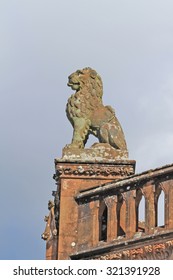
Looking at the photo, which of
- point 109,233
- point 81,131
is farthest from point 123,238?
point 81,131

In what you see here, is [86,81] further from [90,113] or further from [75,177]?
[75,177]

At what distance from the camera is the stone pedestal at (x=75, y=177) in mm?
26719

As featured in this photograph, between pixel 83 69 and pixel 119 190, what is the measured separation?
108 inches

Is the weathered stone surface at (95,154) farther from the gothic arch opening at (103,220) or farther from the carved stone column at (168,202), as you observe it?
the carved stone column at (168,202)

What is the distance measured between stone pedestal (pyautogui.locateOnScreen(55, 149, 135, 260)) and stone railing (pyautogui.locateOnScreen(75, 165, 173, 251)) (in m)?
0.19

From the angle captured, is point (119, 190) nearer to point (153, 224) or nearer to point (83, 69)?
point (153, 224)

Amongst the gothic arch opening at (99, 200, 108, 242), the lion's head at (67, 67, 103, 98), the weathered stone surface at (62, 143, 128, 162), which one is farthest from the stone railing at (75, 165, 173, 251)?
the lion's head at (67, 67, 103, 98)

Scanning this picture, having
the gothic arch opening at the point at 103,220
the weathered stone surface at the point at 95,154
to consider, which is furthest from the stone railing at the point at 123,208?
the weathered stone surface at the point at 95,154

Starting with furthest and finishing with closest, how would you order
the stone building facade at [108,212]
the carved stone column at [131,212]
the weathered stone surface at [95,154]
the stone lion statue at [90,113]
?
1. the stone lion statue at [90,113]
2. the weathered stone surface at [95,154]
3. the carved stone column at [131,212]
4. the stone building facade at [108,212]

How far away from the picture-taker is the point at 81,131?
27.6 meters

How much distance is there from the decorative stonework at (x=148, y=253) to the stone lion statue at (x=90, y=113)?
235 centimetres

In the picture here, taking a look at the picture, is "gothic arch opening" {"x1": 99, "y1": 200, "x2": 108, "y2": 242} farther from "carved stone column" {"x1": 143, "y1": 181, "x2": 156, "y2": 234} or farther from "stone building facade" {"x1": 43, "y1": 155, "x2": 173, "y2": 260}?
"carved stone column" {"x1": 143, "y1": 181, "x2": 156, "y2": 234}
